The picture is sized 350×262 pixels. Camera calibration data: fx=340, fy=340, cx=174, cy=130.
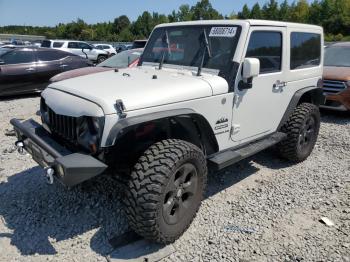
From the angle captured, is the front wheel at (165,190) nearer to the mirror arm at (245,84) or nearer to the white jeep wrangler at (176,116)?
the white jeep wrangler at (176,116)

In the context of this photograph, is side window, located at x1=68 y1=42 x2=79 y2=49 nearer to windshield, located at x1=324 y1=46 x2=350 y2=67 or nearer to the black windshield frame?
windshield, located at x1=324 y1=46 x2=350 y2=67

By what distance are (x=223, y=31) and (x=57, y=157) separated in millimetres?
2209

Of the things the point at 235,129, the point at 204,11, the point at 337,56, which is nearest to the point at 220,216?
the point at 235,129

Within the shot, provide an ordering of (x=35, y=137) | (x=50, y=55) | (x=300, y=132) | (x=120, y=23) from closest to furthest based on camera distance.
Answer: (x=35, y=137) → (x=300, y=132) → (x=50, y=55) → (x=120, y=23)

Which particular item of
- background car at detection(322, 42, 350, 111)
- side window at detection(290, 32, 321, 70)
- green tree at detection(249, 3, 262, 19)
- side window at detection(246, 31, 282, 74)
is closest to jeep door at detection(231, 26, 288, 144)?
side window at detection(246, 31, 282, 74)

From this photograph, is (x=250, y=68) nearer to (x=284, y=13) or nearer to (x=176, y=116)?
(x=176, y=116)

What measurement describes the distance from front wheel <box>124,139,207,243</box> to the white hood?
16.6 inches

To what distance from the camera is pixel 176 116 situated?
3.05m

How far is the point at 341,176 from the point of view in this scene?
15.1 feet

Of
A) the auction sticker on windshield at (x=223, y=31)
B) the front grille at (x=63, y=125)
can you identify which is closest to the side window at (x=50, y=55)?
the front grille at (x=63, y=125)

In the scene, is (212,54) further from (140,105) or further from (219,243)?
(219,243)

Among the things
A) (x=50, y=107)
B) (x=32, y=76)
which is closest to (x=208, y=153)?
(x=50, y=107)

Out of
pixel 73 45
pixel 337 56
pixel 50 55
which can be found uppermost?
pixel 73 45

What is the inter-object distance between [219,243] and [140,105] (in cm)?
148
